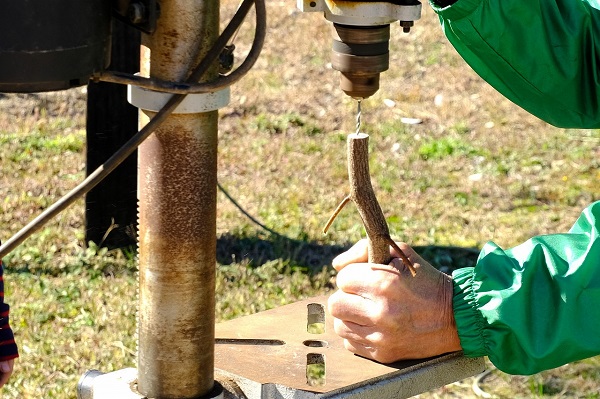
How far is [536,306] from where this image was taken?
181cm

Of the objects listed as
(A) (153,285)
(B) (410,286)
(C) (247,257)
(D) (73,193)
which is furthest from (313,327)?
(D) (73,193)

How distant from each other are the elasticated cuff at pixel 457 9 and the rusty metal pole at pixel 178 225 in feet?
1.62

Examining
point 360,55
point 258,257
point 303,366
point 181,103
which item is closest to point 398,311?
point 303,366

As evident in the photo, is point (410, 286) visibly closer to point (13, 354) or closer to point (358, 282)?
point (358, 282)

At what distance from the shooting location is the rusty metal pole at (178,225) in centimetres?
150

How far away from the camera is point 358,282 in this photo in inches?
74.4

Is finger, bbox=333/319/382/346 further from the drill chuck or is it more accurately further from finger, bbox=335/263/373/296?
the drill chuck

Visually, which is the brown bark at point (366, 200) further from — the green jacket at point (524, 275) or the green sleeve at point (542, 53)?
the green sleeve at point (542, 53)

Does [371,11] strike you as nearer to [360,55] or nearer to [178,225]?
[360,55]

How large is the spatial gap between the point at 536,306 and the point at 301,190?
7.91 feet

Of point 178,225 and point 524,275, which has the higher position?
point 178,225

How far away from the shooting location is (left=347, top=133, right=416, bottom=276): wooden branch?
181cm

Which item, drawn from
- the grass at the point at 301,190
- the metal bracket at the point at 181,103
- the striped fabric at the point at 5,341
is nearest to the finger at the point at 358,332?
the metal bracket at the point at 181,103

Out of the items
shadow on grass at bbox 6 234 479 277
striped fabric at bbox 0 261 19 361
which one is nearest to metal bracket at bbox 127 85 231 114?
striped fabric at bbox 0 261 19 361
